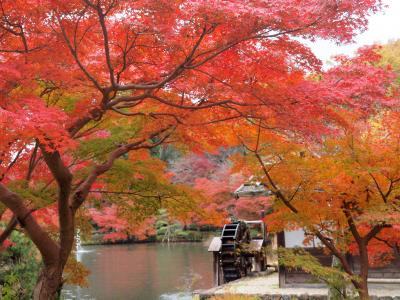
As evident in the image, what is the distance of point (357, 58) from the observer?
6.33 meters

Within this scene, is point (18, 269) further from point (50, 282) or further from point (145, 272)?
point (145, 272)

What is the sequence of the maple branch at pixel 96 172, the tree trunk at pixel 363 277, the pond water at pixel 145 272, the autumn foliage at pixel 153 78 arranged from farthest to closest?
the pond water at pixel 145 272
the tree trunk at pixel 363 277
the maple branch at pixel 96 172
the autumn foliage at pixel 153 78

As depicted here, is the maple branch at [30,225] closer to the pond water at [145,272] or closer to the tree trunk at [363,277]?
the tree trunk at [363,277]

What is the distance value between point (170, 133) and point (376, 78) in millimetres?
2881

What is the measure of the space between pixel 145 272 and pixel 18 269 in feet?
32.5

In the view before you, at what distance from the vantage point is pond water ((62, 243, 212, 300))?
50.2 ft

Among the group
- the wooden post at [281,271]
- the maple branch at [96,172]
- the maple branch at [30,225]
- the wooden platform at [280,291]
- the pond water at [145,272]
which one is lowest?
the pond water at [145,272]

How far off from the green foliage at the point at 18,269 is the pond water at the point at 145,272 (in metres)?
4.72

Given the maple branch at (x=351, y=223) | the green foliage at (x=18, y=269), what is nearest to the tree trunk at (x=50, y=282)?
the maple branch at (x=351, y=223)

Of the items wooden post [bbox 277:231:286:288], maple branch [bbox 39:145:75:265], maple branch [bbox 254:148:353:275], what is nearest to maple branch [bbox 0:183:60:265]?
maple branch [bbox 39:145:75:265]

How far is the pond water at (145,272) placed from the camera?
15289 millimetres

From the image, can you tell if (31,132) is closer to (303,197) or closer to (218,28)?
(218,28)

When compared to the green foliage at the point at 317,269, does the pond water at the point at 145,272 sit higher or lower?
lower

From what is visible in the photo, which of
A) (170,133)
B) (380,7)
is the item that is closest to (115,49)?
(170,133)
